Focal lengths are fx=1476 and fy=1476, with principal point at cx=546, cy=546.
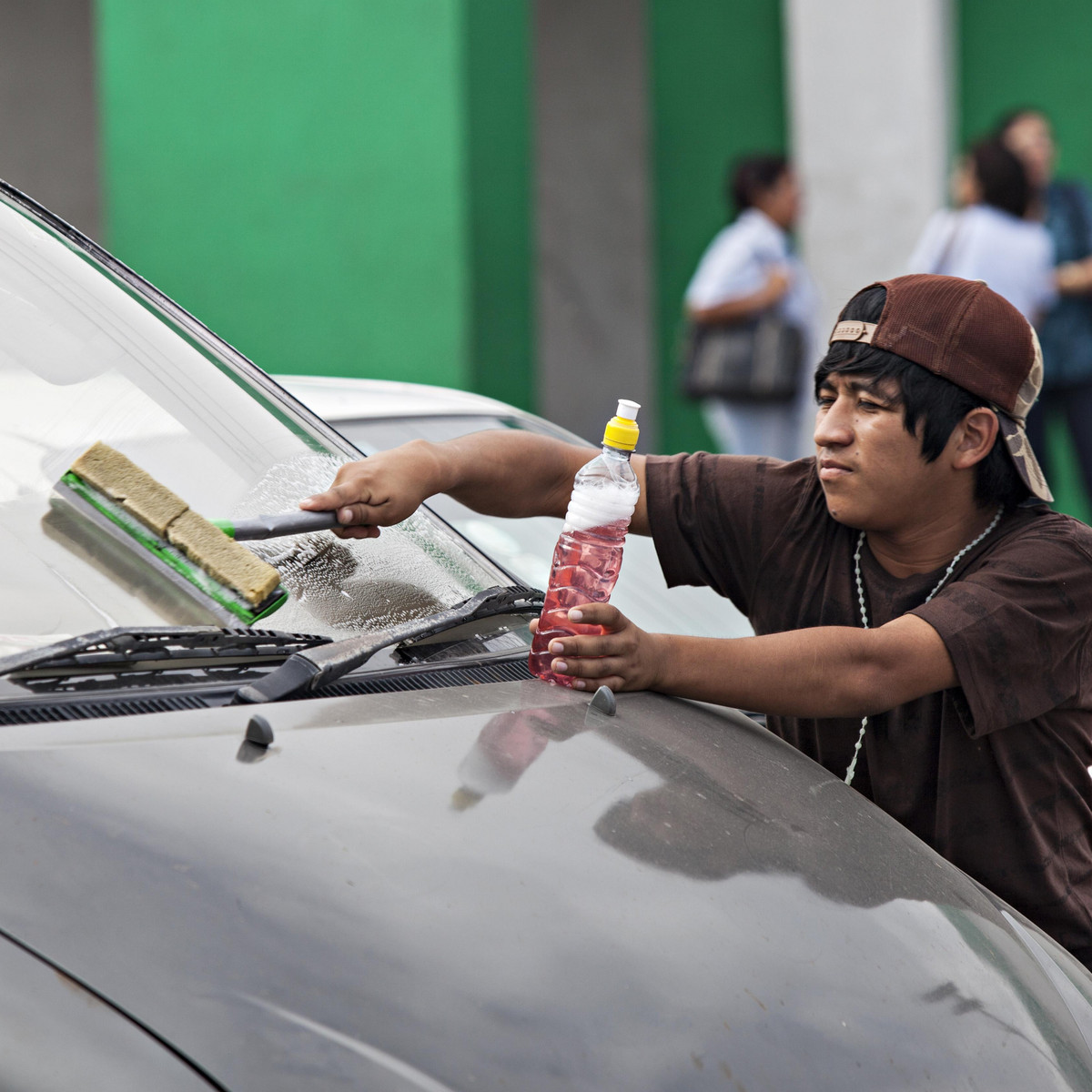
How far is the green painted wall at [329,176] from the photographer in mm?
7250

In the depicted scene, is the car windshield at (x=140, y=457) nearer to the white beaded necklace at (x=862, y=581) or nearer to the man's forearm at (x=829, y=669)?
the man's forearm at (x=829, y=669)

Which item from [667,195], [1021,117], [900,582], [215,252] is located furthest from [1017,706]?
[667,195]

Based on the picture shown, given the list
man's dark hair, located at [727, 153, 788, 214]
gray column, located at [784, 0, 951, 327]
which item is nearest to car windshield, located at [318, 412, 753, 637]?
man's dark hair, located at [727, 153, 788, 214]

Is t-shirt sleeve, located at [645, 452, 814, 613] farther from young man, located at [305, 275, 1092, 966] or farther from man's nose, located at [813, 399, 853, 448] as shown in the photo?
man's nose, located at [813, 399, 853, 448]

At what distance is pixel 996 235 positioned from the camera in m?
A: 5.78

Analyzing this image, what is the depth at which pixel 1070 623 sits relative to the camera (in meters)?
2.10

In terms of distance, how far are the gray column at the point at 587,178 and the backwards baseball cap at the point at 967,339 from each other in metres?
6.58

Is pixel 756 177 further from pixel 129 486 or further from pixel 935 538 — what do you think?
pixel 129 486

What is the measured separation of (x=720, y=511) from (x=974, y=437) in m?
0.42

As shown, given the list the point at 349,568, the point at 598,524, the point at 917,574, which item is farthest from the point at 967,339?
the point at 349,568

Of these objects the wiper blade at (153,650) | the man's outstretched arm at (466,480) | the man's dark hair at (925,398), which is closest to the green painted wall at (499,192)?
the man's outstretched arm at (466,480)

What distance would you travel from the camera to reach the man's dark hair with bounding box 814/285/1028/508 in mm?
2154

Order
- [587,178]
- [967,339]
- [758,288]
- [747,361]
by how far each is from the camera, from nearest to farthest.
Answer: [967,339], [747,361], [758,288], [587,178]

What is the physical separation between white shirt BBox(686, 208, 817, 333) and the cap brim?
4.02 meters
